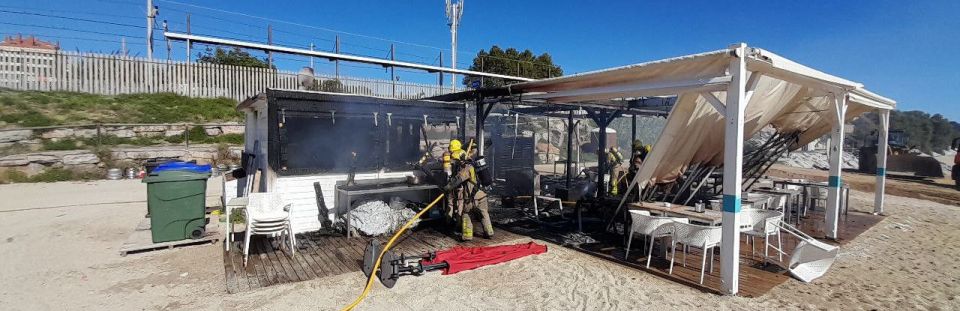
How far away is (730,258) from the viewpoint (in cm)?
427

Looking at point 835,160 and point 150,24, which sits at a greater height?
point 150,24

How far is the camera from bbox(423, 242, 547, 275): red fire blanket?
512 cm

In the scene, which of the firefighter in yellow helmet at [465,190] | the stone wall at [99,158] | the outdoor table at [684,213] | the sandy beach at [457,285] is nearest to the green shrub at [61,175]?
the stone wall at [99,158]

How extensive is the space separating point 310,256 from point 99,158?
38.2ft

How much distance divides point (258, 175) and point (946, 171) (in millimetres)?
33005

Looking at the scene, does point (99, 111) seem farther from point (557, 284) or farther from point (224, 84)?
point (557, 284)

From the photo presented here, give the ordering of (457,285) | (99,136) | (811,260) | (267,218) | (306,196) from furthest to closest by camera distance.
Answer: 1. (99,136)
2. (306,196)
3. (267,218)
4. (811,260)
5. (457,285)

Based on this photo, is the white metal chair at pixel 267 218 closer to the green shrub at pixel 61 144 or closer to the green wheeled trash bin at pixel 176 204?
the green wheeled trash bin at pixel 176 204

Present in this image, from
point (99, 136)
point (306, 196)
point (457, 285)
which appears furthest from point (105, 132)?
point (457, 285)

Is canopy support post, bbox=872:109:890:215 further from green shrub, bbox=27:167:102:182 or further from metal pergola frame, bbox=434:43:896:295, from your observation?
green shrub, bbox=27:167:102:182

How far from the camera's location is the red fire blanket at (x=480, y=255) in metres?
5.12

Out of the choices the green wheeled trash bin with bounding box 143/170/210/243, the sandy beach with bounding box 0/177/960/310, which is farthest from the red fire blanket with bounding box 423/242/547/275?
the green wheeled trash bin with bounding box 143/170/210/243

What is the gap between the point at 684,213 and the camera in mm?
5301

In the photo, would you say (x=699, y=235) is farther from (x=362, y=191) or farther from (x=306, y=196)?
(x=306, y=196)
